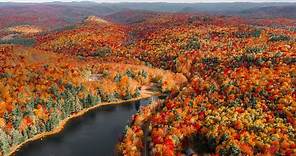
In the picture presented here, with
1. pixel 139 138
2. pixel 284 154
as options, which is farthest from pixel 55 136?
pixel 284 154

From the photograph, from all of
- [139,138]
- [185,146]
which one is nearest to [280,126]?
[185,146]

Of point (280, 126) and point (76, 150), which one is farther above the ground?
point (280, 126)

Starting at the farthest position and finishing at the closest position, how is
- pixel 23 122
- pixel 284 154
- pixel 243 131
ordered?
pixel 23 122 < pixel 243 131 < pixel 284 154

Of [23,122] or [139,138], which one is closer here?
[139,138]

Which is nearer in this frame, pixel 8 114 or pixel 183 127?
pixel 183 127

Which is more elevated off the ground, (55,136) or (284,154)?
(284,154)

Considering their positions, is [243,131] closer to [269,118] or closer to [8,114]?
[269,118]

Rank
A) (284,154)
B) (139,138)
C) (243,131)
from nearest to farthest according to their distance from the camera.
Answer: (284,154)
(243,131)
(139,138)

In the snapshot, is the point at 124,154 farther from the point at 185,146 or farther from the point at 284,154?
the point at 284,154

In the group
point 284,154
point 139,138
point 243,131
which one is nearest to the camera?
point 284,154
